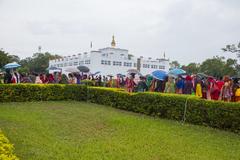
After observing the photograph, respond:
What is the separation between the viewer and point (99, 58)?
4600 centimetres

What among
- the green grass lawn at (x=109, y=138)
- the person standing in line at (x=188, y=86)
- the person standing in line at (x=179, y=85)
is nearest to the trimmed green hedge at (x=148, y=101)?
the green grass lawn at (x=109, y=138)

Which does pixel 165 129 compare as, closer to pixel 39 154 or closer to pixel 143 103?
pixel 143 103

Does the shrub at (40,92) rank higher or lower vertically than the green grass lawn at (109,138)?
higher

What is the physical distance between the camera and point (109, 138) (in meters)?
8.34

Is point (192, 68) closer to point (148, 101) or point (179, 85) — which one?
point (179, 85)

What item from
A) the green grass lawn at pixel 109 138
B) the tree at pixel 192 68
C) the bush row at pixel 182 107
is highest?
the tree at pixel 192 68

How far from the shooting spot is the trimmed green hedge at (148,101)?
33.3ft

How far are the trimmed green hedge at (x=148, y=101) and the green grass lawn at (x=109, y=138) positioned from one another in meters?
0.48

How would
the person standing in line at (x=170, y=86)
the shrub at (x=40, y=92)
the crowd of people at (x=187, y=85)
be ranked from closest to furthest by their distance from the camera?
the crowd of people at (x=187, y=85), the shrub at (x=40, y=92), the person standing in line at (x=170, y=86)

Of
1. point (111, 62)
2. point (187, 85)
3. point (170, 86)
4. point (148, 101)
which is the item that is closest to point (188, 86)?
point (187, 85)

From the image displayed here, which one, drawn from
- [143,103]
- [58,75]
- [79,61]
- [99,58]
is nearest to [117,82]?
[58,75]

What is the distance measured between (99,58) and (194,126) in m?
36.0

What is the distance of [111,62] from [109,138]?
40.0m

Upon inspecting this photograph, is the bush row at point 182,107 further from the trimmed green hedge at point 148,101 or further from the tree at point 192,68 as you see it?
the tree at point 192,68
